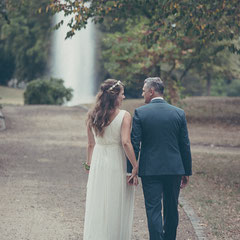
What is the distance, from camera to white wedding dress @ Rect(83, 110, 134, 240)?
618 centimetres

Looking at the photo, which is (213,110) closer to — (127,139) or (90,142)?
(90,142)

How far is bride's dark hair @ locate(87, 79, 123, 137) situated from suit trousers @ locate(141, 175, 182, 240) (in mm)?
691

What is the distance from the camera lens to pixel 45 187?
1038 cm

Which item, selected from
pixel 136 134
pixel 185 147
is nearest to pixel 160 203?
pixel 185 147

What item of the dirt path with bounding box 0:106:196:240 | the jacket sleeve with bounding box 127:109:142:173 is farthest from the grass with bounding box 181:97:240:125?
the jacket sleeve with bounding box 127:109:142:173

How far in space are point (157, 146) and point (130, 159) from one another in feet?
0.97

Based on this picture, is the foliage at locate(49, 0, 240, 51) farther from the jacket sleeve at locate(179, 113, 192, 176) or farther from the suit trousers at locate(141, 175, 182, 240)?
the suit trousers at locate(141, 175, 182, 240)

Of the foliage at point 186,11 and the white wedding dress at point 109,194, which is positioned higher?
the foliage at point 186,11

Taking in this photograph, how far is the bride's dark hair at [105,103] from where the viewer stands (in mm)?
6004

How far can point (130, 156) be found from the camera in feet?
19.9

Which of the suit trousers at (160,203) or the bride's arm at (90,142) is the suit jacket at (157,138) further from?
the bride's arm at (90,142)

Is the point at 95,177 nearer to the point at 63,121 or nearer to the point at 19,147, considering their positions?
the point at 19,147

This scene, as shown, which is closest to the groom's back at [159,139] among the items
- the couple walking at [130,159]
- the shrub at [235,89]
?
the couple walking at [130,159]

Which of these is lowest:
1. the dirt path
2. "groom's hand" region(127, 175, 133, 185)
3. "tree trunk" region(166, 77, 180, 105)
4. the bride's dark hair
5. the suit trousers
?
the dirt path
